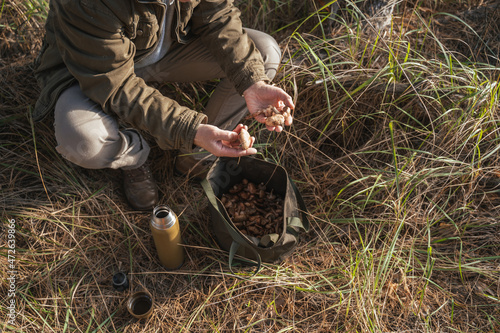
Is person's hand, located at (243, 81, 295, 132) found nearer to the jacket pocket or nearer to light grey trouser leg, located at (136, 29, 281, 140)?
light grey trouser leg, located at (136, 29, 281, 140)

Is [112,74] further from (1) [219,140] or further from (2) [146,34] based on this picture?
(1) [219,140]

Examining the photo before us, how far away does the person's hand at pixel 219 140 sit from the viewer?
1646 millimetres

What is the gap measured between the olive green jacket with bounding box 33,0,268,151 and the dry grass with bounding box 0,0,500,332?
403mm

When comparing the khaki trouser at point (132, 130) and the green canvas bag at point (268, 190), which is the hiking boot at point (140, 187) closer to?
the khaki trouser at point (132, 130)

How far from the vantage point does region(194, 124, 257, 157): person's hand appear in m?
1.65

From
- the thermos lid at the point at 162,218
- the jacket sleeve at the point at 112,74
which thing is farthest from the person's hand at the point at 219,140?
the thermos lid at the point at 162,218

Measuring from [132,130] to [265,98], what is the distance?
27.7 inches

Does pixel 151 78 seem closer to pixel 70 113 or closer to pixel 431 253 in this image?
pixel 70 113

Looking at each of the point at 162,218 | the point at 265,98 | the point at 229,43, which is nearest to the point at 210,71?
the point at 229,43

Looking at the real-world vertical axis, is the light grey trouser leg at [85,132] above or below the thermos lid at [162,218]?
above

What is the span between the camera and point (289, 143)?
2.28m

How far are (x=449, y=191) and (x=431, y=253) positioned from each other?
1.11 ft

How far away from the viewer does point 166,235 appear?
176cm

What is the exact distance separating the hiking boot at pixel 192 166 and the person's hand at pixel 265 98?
1.40 feet
